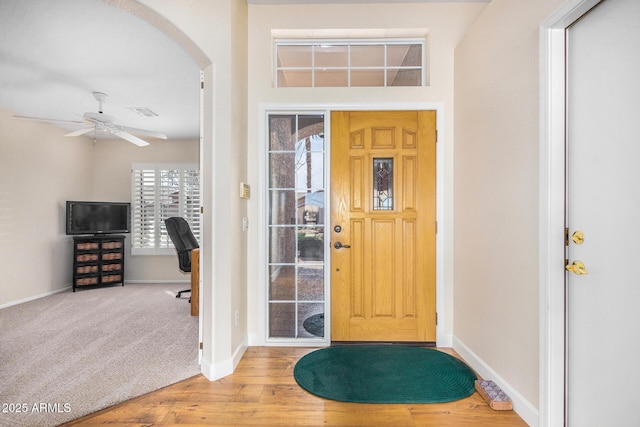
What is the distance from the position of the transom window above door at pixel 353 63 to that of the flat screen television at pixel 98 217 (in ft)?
13.9

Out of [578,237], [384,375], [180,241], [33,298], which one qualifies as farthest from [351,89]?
[33,298]

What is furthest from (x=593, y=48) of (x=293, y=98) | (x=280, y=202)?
(x=280, y=202)

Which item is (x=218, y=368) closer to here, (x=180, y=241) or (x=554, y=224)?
(x=554, y=224)

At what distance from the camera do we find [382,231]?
285cm

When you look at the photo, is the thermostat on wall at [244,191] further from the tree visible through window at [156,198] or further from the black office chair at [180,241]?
the tree visible through window at [156,198]

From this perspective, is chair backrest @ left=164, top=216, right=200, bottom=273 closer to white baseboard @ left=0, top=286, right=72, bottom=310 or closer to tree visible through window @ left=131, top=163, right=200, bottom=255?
tree visible through window @ left=131, top=163, right=200, bottom=255

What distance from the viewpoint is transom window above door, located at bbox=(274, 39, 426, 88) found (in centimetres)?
293

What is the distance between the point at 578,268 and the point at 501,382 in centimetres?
101

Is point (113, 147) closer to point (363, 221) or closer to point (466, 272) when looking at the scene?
point (363, 221)

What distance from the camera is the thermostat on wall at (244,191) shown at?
102 inches

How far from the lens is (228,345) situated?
2.34 m

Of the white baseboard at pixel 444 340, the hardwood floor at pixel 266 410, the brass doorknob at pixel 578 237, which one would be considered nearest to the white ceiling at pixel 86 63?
the hardwood floor at pixel 266 410

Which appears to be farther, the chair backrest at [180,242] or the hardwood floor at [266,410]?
the chair backrest at [180,242]

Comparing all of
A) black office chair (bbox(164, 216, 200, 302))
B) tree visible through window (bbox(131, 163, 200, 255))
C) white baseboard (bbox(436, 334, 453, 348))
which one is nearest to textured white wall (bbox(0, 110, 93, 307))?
tree visible through window (bbox(131, 163, 200, 255))
